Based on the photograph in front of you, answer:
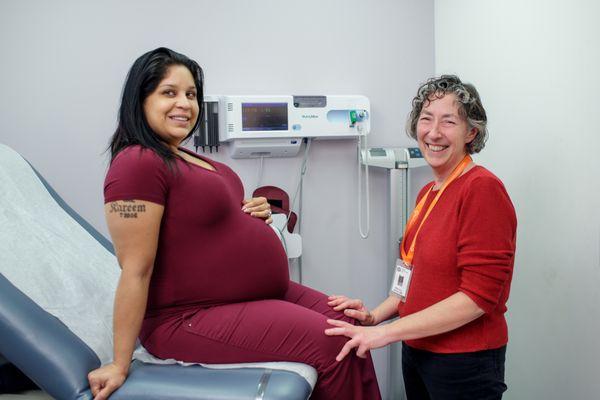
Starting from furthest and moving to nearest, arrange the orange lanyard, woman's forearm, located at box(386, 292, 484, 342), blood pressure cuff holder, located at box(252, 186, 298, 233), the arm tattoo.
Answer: blood pressure cuff holder, located at box(252, 186, 298, 233), the orange lanyard, woman's forearm, located at box(386, 292, 484, 342), the arm tattoo

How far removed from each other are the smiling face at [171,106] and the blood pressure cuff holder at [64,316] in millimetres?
480

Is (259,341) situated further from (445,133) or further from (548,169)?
(548,169)

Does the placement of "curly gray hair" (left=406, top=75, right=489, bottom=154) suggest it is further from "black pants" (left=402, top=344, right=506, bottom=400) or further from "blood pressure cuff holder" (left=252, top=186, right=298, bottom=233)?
"blood pressure cuff holder" (left=252, top=186, right=298, bottom=233)

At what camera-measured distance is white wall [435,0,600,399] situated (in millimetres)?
1438

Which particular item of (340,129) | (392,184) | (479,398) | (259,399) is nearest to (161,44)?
(340,129)

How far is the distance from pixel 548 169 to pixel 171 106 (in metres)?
1.20

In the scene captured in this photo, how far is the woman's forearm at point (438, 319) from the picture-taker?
3.53 feet

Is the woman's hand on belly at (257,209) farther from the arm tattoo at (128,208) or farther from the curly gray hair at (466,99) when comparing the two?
the curly gray hair at (466,99)

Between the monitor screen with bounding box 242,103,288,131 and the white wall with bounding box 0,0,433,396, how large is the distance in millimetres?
117

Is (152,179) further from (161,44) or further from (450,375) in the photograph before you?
(161,44)

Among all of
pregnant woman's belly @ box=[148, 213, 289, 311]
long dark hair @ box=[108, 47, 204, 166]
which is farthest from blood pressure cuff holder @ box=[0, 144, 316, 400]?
long dark hair @ box=[108, 47, 204, 166]

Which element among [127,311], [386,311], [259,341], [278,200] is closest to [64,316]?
[127,311]

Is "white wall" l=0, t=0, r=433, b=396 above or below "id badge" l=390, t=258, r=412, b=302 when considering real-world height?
above

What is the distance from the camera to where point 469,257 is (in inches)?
42.2
